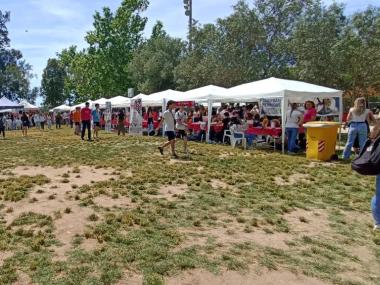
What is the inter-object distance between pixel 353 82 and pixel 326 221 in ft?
60.9

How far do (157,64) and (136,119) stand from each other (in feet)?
65.9

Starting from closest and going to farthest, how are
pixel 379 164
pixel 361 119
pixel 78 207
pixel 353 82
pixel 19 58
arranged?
pixel 379 164 < pixel 78 207 < pixel 361 119 < pixel 353 82 < pixel 19 58

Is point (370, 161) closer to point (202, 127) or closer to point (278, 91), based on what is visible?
point (278, 91)

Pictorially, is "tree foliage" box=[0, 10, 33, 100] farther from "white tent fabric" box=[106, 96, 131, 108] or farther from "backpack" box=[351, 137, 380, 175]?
"backpack" box=[351, 137, 380, 175]

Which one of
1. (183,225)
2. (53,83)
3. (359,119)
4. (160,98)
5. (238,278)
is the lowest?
(238,278)

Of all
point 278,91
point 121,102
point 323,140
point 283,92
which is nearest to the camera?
point 323,140

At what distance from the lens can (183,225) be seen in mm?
5531

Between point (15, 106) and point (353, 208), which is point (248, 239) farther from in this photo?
point (15, 106)

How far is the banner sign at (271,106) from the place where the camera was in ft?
46.1

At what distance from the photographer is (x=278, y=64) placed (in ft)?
86.0

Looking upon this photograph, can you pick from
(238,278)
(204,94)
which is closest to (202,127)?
(204,94)

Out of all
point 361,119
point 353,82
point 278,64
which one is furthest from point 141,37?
point 361,119

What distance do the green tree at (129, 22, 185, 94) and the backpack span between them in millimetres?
36082

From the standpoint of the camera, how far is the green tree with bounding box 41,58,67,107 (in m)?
80.6
